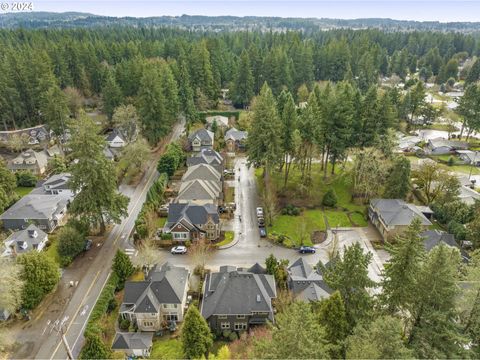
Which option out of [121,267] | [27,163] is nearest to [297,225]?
[121,267]

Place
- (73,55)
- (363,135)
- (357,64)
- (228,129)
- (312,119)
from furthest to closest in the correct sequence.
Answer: (357,64) → (73,55) → (228,129) → (363,135) → (312,119)

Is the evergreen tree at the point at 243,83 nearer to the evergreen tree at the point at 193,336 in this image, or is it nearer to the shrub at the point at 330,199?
the shrub at the point at 330,199

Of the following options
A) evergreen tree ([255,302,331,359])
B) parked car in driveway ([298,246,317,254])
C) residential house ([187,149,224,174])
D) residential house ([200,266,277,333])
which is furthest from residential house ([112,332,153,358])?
residential house ([187,149,224,174])

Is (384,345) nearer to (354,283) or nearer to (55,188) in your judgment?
(354,283)

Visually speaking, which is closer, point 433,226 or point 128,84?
point 433,226

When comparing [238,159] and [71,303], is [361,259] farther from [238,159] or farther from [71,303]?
[238,159]

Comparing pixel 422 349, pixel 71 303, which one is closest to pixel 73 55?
pixel 71 303

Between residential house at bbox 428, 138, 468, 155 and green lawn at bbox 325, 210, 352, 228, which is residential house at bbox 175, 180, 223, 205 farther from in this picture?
residential house at bbox 428, 138, 468, 155
